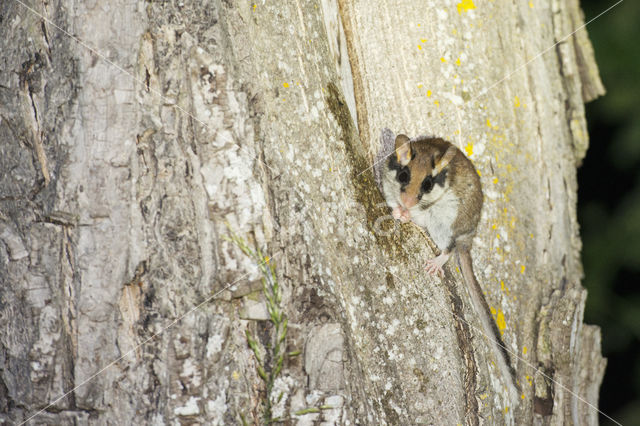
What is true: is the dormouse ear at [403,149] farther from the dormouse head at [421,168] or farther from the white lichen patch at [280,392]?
the white lichen patch at [280,392]

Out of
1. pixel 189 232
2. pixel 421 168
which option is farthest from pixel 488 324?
pixel 189 232

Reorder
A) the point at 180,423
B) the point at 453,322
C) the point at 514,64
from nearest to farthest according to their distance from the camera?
the point at 180,423 < the point at 453,322 < the point at 514,64

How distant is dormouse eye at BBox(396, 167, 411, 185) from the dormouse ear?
41 mm

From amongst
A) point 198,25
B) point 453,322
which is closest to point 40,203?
point 198,25

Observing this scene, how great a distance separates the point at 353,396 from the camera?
78.5 inches

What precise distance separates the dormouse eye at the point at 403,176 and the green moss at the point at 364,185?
586 mm

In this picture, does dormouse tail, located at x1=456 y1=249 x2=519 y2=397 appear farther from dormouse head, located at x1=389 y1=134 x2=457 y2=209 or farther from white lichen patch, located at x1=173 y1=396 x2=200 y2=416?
white lichen patch, located at x1=173 y1=396 x2=200 y2=416

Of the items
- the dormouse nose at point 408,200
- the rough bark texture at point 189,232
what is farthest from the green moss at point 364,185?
the dormouse nose at point 408,200

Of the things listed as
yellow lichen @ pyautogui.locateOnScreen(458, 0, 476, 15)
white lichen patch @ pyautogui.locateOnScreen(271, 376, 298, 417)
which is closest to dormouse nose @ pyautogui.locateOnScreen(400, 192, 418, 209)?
yellow lichen @ pyautogui.locateOnScreen(458, 0, 476, 15)

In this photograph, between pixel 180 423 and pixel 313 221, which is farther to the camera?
pixel 313 221

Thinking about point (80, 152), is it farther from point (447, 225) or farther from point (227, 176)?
point (447, 225)

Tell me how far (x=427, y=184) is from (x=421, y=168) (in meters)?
0.10

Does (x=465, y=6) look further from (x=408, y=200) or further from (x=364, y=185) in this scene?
(x=364, y=185)

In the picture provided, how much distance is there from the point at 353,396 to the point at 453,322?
580 millimetres
